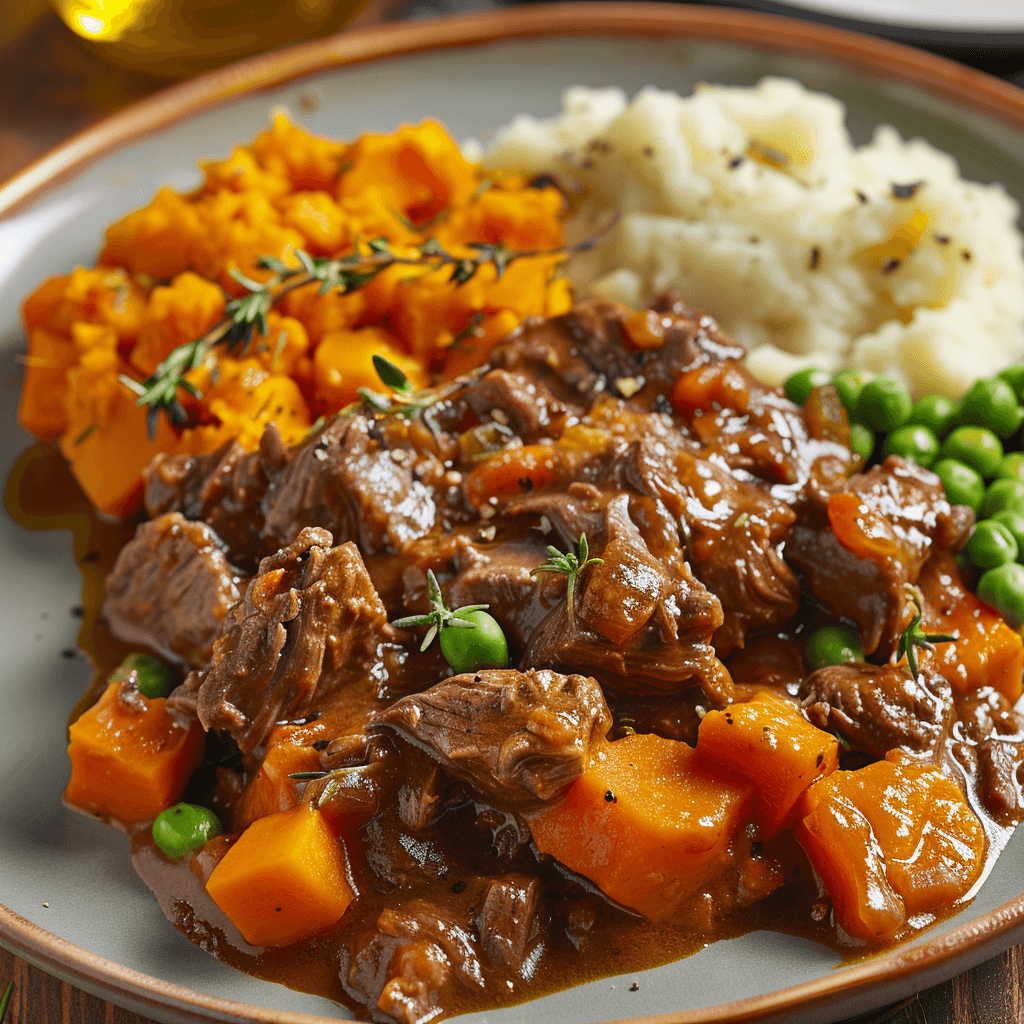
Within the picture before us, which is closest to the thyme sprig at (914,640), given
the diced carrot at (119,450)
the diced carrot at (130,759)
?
the diced carrot at (130,759)

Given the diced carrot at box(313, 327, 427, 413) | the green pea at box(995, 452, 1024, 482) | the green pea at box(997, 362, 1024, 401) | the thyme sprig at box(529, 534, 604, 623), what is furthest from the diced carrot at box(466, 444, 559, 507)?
the green pea at box(997, 362, 1024, 401)

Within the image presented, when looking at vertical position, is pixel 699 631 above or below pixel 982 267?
below

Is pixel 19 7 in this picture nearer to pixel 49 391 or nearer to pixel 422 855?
pixel 49 391

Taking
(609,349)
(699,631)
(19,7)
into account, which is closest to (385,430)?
(609,349)

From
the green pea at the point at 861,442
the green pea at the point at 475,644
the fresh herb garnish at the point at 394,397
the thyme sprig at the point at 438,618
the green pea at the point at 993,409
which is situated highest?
the green pea at the point at 993,409

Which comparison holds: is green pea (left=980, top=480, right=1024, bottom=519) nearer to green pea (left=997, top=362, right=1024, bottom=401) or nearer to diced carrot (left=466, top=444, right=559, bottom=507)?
green pea (left=997, top=362, right=1024, bottom=401)

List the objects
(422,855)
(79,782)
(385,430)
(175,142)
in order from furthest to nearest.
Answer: (175,142) → (385,430) → (79,782) → (422,855)

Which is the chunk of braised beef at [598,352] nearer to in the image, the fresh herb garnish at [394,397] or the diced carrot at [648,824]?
the fresh herb garnish at [394,397]

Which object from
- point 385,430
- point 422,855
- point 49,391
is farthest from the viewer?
point 49,391
